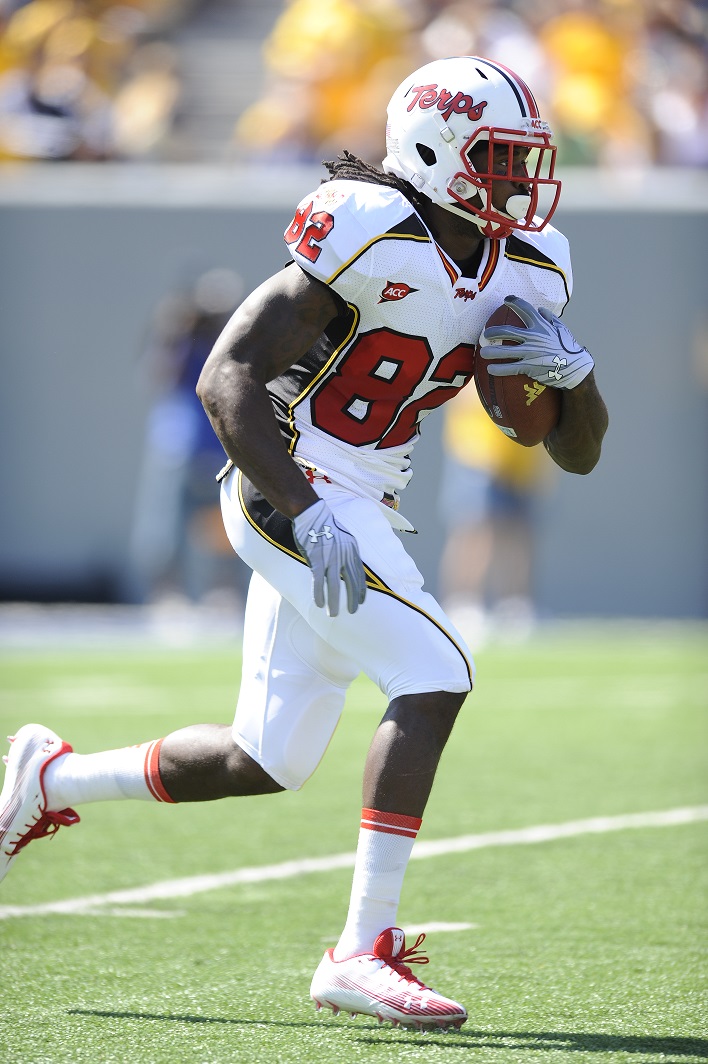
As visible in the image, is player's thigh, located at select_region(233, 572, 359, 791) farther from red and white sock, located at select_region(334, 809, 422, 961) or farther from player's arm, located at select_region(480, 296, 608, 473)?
player's arm, located at select_region(480, 296, 608, 473)

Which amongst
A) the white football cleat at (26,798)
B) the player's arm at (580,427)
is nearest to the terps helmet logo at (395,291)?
the player's arm at (580,427)

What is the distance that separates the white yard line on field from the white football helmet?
172 centimetres

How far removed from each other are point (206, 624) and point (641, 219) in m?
4.06

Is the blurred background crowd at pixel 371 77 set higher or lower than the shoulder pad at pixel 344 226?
higher

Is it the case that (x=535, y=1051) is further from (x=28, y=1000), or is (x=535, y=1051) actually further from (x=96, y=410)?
(x=96, y=410)

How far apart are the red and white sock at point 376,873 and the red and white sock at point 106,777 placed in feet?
1.66

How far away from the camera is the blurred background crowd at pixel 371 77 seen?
1115 cm

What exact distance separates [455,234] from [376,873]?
1.23m

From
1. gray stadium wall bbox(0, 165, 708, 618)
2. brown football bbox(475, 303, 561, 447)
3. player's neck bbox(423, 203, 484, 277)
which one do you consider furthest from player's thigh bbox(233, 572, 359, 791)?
gray stadium wall bbox(0, 165, 708, 618)

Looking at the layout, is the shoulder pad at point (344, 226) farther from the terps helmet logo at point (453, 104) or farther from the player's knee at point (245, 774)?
the player's knee at point (245, 774)

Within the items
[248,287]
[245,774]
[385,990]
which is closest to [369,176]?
[245,774]

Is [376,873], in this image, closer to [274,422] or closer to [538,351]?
[274,422]

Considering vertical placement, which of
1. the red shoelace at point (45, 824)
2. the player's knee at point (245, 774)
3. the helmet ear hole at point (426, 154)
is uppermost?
the helmet ear hole at point (426, 154)

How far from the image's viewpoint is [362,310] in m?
2.98
